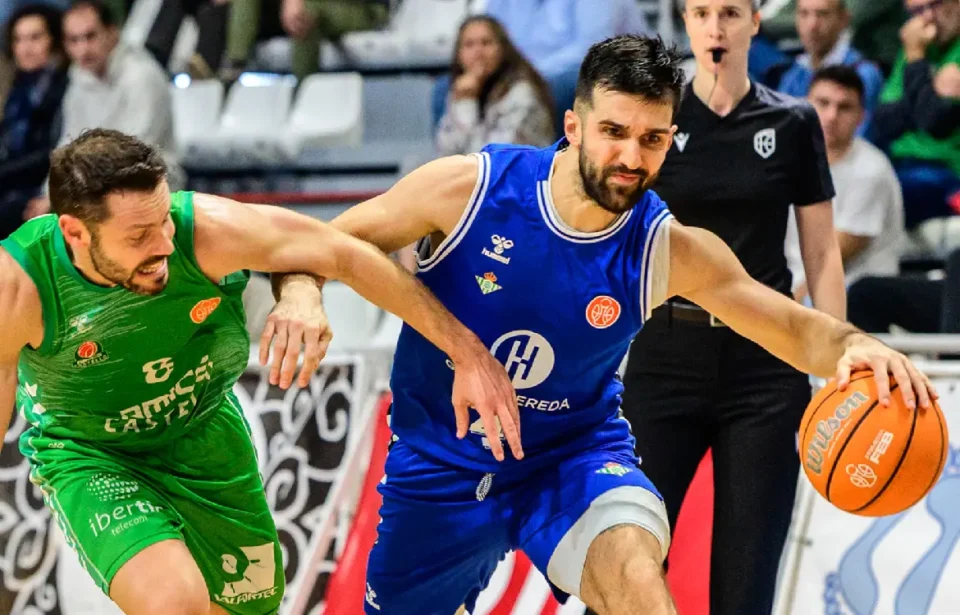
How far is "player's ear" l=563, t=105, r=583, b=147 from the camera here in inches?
143

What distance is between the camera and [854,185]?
6.30 metres

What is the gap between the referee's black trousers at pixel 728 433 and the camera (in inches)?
160

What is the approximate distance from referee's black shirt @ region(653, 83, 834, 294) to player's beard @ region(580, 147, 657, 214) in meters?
0.66

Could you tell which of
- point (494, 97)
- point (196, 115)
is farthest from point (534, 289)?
point (196, 115)

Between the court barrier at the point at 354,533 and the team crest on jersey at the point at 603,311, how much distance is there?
1736 mm

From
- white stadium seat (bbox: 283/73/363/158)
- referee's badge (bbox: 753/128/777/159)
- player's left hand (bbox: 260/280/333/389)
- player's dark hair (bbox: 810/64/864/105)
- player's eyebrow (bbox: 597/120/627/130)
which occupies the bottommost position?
white stadium seat (bbox: 283/73/363/158)

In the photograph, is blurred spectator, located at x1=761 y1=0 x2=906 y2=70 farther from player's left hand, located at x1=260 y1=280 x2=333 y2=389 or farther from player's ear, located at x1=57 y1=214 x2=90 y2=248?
player's ear, located at x1=57 y1=214 x2=90 y2=248

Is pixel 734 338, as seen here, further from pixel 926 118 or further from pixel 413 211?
pixel 926 118

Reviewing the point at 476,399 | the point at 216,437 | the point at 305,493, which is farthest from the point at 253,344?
the point at 476,399

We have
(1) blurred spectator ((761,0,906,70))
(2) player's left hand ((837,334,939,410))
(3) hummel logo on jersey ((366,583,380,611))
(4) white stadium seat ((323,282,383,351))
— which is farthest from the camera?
(1) blurred spectator ((761,0,906,70))

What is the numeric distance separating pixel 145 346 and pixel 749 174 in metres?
1.92

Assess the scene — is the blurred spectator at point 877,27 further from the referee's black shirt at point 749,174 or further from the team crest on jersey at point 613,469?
the team crest on jersey at point 613,469

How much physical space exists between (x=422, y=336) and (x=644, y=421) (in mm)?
847

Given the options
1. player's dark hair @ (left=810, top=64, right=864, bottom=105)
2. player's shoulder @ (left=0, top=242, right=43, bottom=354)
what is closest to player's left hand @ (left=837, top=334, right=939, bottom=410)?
player's shoulder @ (left=0, top=242, right=43, bottom=354)
